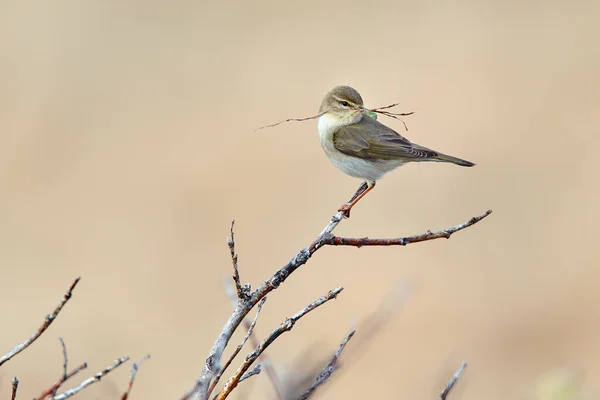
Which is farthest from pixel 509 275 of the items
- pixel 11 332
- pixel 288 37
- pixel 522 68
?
pixel 288 37

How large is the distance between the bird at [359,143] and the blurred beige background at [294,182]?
2739 mm

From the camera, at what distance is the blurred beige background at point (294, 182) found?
9.20 metres

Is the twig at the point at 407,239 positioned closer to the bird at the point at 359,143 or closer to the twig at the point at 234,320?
the twig at the point at 234,320

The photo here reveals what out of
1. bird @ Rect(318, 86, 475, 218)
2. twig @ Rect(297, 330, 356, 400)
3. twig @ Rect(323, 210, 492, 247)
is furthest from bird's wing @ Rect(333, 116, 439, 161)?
twig @ Rect(297, 330, 356, 400)

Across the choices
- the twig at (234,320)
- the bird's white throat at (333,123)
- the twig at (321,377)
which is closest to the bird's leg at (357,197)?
the twig at (234,320)

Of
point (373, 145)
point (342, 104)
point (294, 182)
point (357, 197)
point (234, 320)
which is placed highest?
point (294, 182)

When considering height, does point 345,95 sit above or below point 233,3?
below

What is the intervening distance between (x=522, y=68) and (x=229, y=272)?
7.65 metres

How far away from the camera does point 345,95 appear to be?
409 cm

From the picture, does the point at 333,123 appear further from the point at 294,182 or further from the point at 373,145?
the point at 294,182

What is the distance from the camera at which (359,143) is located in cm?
435

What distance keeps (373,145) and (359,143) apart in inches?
3.4

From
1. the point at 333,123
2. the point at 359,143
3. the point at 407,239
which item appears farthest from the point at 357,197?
the point at 333,123

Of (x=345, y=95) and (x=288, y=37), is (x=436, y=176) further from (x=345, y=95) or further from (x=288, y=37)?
(x=345, y=95)
